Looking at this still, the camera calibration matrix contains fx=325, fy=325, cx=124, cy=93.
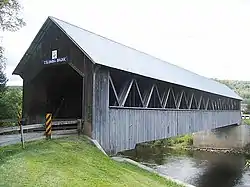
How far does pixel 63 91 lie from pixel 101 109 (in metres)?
5.87

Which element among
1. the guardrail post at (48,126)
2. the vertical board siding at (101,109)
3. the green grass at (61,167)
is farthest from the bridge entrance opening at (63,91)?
the green grass at (61,167)

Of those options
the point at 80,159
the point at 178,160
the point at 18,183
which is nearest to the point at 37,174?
the point at 18,183

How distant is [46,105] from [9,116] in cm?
948

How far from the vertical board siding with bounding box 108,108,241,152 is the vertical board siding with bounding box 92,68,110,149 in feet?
0.84

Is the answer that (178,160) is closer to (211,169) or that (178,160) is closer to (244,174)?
(211,169)

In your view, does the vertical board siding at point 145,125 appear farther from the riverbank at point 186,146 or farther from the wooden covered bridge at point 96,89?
the riverbank at point 186,146

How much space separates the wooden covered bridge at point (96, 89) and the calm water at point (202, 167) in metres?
4.66

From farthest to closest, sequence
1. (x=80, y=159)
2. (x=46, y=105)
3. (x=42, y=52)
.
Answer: (x=46, y=105) → (x=42, y=52) → (x=80, y=159)

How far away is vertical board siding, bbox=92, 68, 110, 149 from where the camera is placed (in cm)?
1085

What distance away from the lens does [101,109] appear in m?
11.1

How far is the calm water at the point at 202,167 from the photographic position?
2138cm

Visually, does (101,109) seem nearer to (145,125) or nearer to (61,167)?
(145,125)

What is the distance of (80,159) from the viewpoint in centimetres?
833

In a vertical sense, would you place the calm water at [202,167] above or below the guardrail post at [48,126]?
below
